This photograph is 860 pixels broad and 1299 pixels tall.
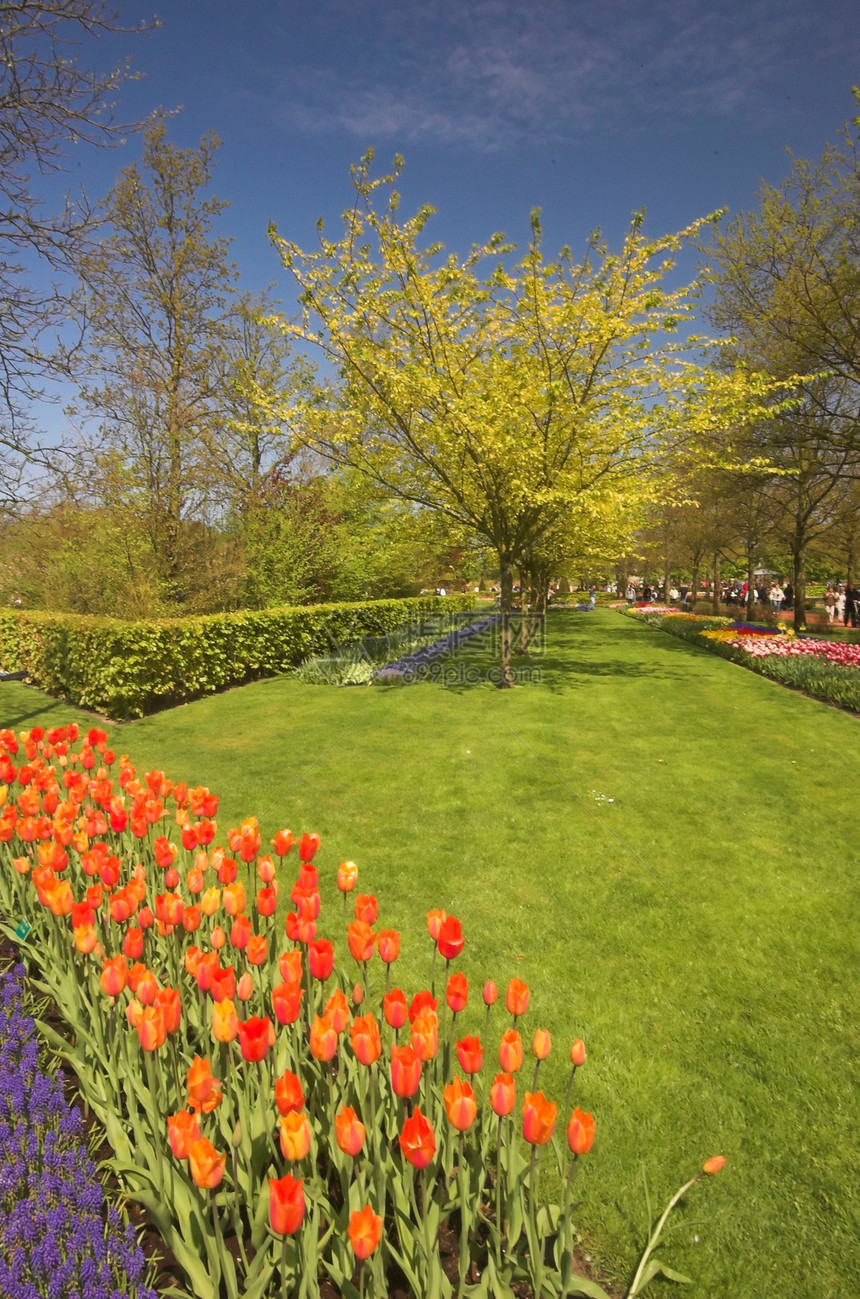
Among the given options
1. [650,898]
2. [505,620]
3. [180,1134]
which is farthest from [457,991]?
[505,620]

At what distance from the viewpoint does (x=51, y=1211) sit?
163 centimetres

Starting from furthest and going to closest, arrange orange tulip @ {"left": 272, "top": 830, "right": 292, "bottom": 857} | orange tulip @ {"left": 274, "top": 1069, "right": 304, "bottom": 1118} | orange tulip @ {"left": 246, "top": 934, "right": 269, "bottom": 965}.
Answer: orange tulip @ {"left": 272, "top": 830, "right": 292, "bottom": 857}
orange tulip @ {"left": 246, "top": 934, "right": 269, "bottom": 965}
orange tulip @ {"left": 274, "top": 1069, "right": 304, "bottom": 1118}

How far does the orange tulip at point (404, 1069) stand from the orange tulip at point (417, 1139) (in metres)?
0.10

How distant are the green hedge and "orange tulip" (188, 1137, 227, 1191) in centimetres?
959

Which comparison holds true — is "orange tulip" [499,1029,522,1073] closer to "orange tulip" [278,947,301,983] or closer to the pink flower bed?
"orange tulip" [278,947,301,983]

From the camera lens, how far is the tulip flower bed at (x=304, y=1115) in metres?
1.45

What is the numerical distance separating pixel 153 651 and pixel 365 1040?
983 cm

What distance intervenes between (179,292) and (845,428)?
1878 cm

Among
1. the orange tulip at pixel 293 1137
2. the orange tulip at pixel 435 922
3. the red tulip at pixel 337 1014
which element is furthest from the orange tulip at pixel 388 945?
the orange tulip at pixel 293 1137

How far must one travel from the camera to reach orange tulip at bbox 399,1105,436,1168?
1312mm

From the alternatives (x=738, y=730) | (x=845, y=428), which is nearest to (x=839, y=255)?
(x=845, y=428)

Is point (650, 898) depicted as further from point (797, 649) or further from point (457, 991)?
point (797, 649)

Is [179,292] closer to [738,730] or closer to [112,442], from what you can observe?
[112,442]

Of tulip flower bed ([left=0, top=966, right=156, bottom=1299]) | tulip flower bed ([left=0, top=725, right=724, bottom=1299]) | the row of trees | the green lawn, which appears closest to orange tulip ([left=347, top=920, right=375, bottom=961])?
tulip flower bed ([left=0, top=725, right=724, bottom=1299])
